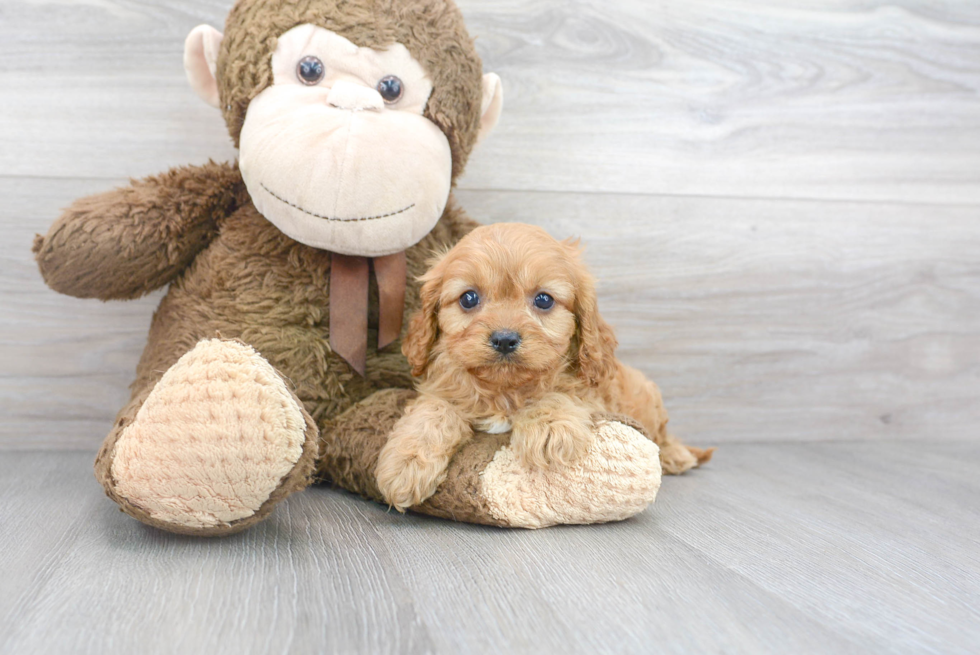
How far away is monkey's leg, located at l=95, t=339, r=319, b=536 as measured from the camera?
95cm

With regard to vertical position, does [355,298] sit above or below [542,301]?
below

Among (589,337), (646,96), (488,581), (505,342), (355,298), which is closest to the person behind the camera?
(488,581)

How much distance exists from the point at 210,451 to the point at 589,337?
0.57m

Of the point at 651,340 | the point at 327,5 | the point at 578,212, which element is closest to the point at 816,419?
the point at 651,340

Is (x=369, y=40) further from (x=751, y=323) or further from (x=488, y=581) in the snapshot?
(x=751, y=323)

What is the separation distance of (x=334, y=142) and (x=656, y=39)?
2.94ft

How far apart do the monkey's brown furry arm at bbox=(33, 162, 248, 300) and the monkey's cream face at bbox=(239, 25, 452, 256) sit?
175 mm

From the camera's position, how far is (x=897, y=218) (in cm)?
186

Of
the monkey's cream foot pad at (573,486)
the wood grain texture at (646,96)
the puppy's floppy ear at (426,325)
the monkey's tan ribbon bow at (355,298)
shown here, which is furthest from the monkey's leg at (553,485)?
the wood grain texture at (646,96)

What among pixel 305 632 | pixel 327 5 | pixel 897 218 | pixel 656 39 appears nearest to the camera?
pixel 305 632

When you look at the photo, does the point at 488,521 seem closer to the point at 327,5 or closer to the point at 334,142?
the point at 334,142

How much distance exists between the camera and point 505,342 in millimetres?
1060

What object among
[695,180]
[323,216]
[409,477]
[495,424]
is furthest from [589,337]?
[695,180]

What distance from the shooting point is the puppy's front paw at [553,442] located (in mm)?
1100
